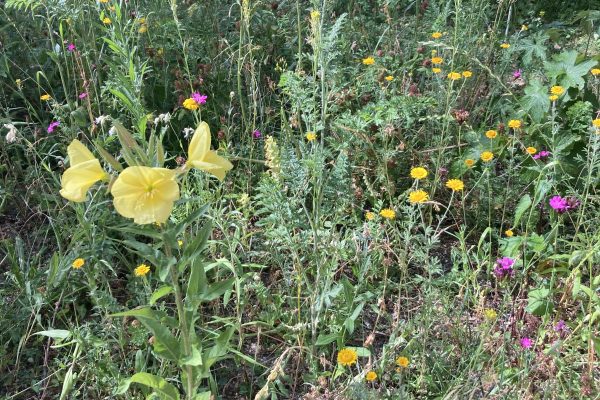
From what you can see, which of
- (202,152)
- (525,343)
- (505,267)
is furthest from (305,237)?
(202,152)

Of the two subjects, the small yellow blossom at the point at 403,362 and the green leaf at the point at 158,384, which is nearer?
the green leaf at the point at 158,384

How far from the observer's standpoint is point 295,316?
2.24 metres

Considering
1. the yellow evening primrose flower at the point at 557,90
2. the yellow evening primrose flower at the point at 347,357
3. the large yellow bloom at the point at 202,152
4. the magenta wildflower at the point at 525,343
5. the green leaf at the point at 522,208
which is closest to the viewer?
the large yellow bloom at the point at 202,152

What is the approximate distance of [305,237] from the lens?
2273 millimetres

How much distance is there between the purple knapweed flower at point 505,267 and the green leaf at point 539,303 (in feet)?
0.33

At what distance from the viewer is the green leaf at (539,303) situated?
216 centimetres

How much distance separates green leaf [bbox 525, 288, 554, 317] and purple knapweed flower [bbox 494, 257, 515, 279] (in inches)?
3.9

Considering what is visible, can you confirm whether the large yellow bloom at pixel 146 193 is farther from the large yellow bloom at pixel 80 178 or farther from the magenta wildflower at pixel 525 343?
the magenta wildflower at pixel 525 343

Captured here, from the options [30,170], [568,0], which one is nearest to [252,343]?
→ [30,170]

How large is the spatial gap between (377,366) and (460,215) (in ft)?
3.15

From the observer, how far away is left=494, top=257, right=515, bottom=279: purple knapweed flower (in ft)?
7.23

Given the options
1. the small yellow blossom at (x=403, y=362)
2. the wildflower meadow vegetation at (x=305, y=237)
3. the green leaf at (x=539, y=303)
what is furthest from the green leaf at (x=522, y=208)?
the small yellow blossom at (x=403, y=362)

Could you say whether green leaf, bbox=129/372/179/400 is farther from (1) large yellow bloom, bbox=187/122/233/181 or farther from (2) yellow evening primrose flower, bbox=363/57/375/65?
(2) yellow evening primrose flower, bbox=363/57/375/65

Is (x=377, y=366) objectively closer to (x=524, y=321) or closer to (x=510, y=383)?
(x=510, y=383)
